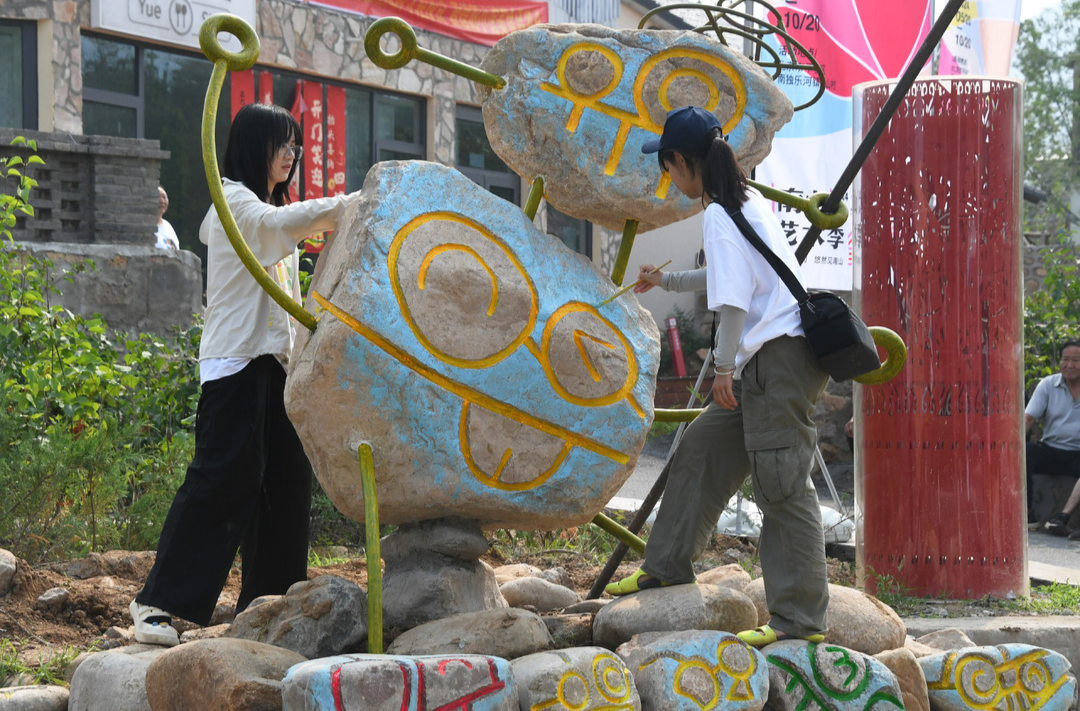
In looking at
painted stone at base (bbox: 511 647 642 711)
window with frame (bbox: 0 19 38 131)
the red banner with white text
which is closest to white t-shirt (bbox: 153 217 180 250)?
window with frame (bbox: 0 19 38 131)

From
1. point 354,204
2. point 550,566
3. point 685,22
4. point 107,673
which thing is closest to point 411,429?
point 354,204

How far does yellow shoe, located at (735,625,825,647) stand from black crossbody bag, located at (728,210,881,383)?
695mm

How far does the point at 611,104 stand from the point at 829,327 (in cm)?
94

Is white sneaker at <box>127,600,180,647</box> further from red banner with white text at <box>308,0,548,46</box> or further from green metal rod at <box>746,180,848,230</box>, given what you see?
red banner with white text at <box>308,0,548,46</box>

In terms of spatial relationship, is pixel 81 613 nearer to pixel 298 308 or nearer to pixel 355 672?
pixel 298 308

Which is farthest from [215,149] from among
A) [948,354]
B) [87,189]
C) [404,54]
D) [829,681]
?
[87,189]

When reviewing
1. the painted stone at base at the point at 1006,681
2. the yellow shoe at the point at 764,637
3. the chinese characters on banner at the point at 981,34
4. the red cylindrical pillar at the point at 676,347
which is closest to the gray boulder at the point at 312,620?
the yellow shoe at the point at 764,637

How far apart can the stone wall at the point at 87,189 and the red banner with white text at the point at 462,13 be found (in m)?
3.38

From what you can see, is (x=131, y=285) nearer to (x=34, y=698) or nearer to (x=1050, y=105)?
(x=34, y=698)

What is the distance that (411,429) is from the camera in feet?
10.2

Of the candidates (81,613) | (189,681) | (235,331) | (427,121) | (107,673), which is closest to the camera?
(189,681)

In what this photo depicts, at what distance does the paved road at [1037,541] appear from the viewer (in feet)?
20.7

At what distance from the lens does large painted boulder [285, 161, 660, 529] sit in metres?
3.09

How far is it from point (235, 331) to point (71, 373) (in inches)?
85.9
